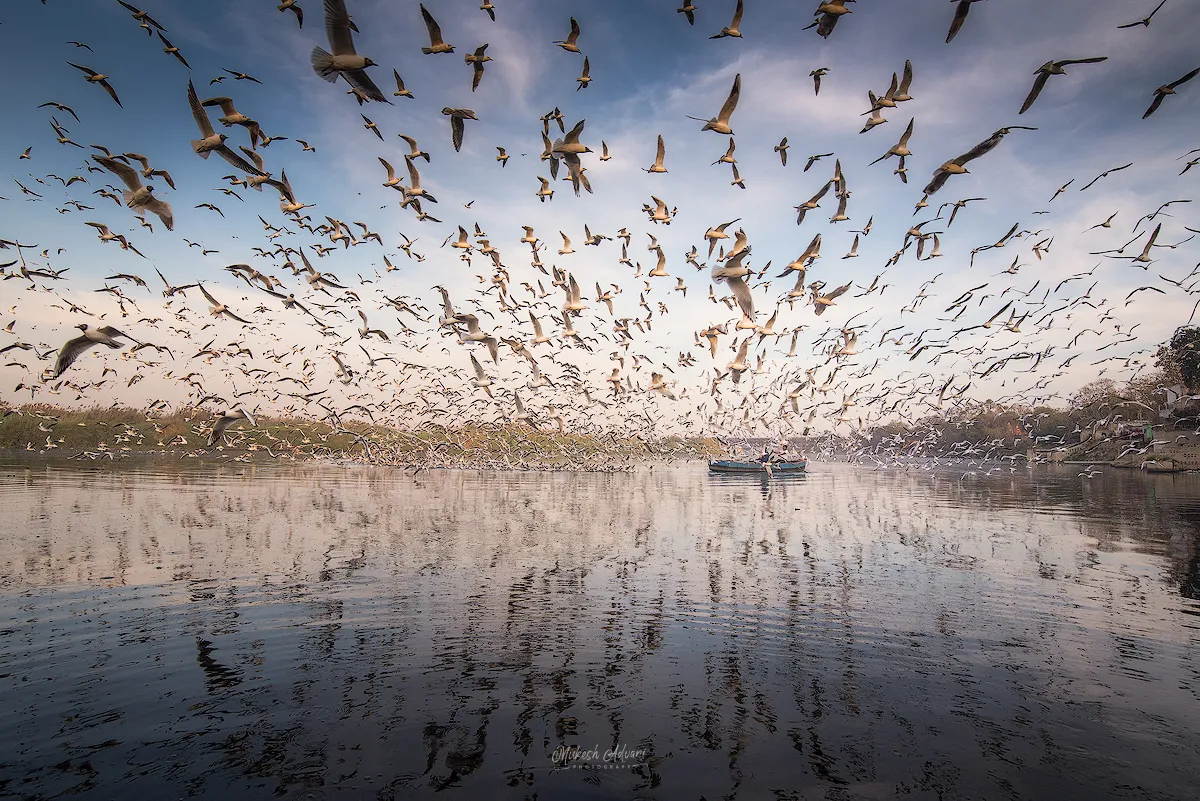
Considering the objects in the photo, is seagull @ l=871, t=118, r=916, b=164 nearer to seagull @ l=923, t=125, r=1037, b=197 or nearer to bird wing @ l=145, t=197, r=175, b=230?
seagull @ l=923, t=125, r=1037, b=197

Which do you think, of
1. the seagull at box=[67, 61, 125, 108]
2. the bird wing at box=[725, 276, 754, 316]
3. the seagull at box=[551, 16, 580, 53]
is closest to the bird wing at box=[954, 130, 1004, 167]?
the bird wing at box=[725, 276, 754, 316]

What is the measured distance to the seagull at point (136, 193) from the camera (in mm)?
9938

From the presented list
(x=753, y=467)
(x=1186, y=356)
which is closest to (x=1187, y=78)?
(x=753, y=467)

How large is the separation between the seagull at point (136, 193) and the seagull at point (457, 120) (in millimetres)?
5242

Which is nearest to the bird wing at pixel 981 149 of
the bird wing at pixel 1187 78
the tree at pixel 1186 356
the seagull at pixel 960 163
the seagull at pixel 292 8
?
the seagull at pixel 960 163

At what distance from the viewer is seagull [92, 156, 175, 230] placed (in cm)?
994

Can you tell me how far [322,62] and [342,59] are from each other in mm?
267

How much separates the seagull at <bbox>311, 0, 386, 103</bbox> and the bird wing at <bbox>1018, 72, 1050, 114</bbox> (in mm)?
9314

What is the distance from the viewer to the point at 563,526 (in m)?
22.6

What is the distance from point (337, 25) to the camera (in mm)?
7848

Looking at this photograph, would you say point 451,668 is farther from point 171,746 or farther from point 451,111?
point 451,111

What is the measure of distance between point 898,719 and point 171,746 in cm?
832

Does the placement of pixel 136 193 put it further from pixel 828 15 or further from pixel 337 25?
pixel 828 15

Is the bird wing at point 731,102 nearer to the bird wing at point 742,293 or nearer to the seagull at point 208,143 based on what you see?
the bird wing at point 742,293
